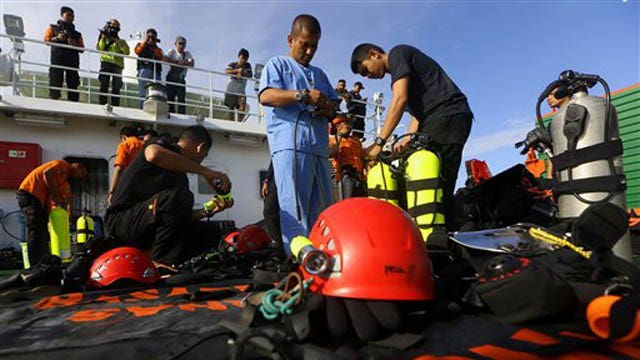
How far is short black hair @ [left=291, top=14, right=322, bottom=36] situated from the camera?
3.07 metres

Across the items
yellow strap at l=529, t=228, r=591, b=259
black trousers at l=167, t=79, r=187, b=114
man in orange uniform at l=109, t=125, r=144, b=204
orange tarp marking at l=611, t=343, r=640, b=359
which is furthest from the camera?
black trousers at l=167, t=79, r=187, b=114

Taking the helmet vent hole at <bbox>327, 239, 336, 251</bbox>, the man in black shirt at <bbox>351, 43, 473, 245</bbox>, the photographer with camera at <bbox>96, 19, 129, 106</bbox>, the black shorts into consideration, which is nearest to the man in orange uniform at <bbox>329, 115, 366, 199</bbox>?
the man in black shirt at <bbox>351, 43, 473, 245</bbox>

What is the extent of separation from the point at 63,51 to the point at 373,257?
1002cm

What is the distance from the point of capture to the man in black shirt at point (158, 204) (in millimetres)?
3895

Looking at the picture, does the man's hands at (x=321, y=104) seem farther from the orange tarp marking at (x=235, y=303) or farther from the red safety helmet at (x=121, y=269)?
the red safety helmet at (x=121, y=269)

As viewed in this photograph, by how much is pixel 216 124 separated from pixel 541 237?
29.4ft

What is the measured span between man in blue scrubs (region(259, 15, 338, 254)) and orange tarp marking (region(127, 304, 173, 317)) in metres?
1.13

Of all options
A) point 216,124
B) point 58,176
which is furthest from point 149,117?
point 58,176

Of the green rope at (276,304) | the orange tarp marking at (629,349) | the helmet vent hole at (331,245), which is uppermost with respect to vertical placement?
the helmet vent hole at (331,245)

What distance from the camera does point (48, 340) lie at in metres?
1.52

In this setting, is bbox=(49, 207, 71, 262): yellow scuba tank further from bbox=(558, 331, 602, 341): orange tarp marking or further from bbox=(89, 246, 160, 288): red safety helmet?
bbox=(558, 331, 602, 341): orange tarp marking

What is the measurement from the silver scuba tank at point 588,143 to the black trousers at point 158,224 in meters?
3.28

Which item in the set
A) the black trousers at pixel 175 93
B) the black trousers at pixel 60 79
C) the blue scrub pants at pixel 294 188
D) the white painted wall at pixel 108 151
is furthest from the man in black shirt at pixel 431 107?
the black trousers at pixel 175 93

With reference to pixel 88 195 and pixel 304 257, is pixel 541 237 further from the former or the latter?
pixel 88 195
